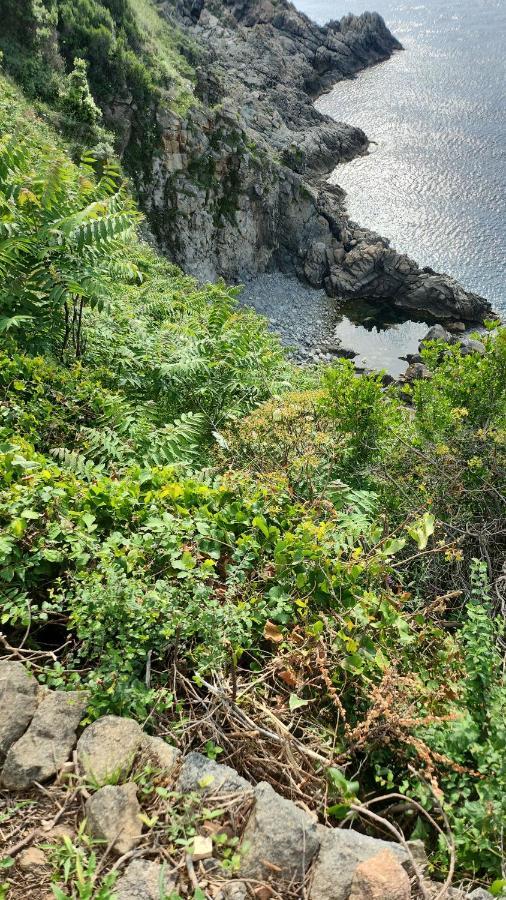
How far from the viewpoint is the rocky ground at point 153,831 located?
248cm

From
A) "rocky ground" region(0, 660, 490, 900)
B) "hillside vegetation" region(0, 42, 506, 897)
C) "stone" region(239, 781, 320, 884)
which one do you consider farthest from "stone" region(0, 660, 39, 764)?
"stone" region(239, 781, 320, 884)

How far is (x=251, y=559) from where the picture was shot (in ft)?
13.3

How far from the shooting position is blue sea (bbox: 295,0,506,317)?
127 ft

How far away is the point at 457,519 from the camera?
570 centimetres

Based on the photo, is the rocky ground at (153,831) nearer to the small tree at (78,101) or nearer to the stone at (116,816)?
the stone at (116,816)

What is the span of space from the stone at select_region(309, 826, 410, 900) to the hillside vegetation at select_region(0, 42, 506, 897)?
218 mm

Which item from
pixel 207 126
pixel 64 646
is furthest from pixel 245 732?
pixel 207 126

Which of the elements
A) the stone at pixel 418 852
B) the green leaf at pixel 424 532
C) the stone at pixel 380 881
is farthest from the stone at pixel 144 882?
the green leaf at pixel 424 532

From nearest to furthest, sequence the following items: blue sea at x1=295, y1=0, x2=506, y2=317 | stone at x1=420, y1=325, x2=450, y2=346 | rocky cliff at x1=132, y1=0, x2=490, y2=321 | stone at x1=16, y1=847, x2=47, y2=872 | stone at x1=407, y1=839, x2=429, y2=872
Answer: stone at x1=16, y1=847, x2=47, y2=872 → stone at x1=407, y1=839, x2=429, y2=872 → stone at x1=420, y1=325, x2=450, y2=346 → rocky cliff at x1=132, y1=0, x2=490, y2=321 → blue sea at x1=295, y1=0, x2=506, y2=317

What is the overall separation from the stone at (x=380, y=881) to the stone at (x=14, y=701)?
1.85m

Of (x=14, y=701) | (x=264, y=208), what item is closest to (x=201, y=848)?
(x=14, y=701)

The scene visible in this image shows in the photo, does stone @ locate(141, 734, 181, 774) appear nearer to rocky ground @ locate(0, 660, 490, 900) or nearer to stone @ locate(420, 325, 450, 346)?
rocky ground @ locate(0, 660, 490, 900)

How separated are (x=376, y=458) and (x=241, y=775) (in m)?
4.39

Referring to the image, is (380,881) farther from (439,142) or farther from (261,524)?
(439,142)
